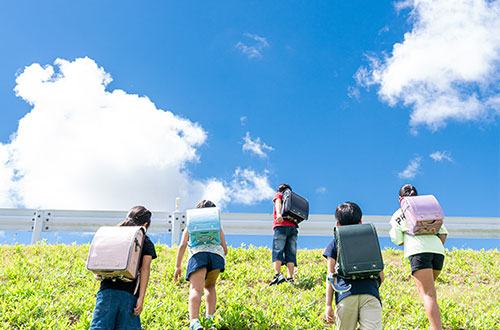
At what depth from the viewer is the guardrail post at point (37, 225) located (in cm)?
990

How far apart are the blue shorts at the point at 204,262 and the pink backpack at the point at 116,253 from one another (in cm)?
92

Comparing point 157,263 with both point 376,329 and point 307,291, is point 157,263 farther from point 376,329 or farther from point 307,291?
point 376,329

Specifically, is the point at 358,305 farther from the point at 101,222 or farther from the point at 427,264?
the point at 101,222

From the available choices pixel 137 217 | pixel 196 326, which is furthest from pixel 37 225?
pixel 196 326

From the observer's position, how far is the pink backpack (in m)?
4.32

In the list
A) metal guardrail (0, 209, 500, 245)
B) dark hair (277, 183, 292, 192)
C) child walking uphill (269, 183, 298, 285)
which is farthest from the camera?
metal guardrail (0, 209, 500, 245)

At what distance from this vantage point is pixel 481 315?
6.57 metres

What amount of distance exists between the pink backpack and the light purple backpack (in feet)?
11.5

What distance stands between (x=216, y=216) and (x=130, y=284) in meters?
1.45

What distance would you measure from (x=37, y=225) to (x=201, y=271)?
261 inches

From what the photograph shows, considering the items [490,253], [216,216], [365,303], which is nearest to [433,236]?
[365,303]

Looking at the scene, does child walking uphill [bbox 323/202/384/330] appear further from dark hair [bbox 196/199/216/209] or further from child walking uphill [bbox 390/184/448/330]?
dark hair [bbox 196/199/216/209]

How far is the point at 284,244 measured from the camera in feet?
24.9

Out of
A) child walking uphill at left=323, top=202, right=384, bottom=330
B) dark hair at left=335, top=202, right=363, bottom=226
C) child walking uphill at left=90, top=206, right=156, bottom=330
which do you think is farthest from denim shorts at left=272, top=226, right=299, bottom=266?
child walking uphill at left=90, top=206, right=156, bottom=330
